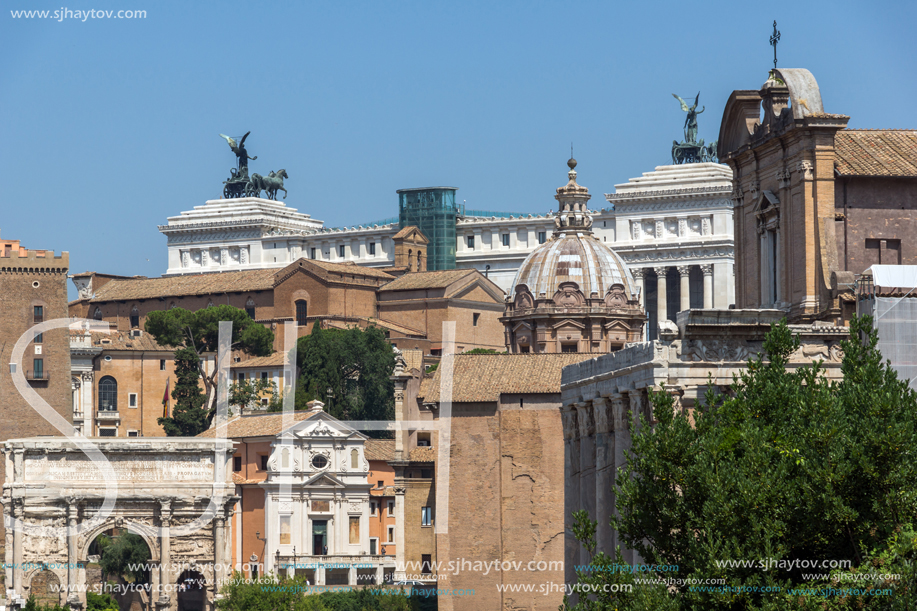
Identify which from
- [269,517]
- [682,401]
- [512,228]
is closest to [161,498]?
[269,517]

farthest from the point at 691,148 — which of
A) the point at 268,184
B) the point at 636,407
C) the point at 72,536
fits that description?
the point at 636,407

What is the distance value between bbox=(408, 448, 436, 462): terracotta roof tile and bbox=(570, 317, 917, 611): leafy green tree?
35.0 m

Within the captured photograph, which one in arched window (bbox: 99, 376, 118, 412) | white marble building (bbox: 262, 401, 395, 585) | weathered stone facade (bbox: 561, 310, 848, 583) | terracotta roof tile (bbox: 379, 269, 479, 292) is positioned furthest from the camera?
terracotta roof tile (bbox: 379, 269, 479, 292)

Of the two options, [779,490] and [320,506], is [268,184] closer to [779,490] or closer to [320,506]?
[320,506]

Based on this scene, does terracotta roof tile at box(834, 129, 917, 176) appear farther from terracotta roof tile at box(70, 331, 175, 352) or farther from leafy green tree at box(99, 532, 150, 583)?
terracotta roof tile at box(70, 331, 175, 352)

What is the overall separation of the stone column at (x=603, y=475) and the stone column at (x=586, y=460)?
561mm

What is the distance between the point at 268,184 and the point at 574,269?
7056 cm

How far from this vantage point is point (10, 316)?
71062 mm

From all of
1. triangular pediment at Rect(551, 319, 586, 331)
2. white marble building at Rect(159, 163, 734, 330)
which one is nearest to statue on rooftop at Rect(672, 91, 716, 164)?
white marble building at Rect(159, 163, 734, 330)

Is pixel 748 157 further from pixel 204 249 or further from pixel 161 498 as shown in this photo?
pixel 204 249

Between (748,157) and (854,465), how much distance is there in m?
12.7

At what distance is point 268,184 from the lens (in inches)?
4877

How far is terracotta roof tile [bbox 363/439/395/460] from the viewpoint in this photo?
63469 millimetres

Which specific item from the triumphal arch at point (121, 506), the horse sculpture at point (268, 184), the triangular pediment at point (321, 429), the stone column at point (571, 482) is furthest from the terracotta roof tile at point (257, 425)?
the horse sculpture at point (268, 184)
